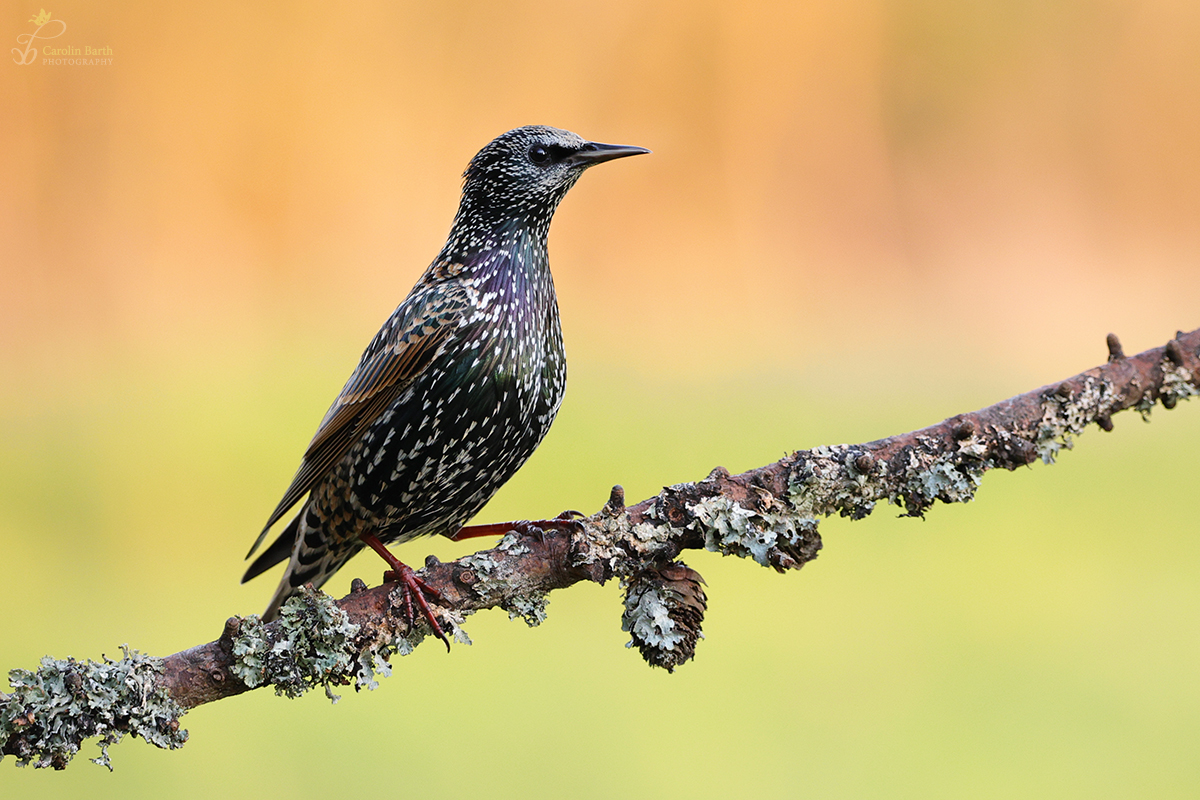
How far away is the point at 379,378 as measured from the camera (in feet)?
8.62

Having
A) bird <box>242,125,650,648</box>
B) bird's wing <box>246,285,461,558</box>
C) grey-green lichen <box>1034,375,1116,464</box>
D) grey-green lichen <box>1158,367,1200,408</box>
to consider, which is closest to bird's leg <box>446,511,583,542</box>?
bird <box>242,125,650,648</box>

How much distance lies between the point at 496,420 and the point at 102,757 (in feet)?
3.68

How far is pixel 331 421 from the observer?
9.00ft

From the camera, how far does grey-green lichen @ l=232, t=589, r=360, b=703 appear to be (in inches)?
75.7

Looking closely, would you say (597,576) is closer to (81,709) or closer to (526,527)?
(526,527)

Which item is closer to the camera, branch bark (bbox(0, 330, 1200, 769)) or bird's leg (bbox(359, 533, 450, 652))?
branch bark (bbox(0, 330, 1200, 769))

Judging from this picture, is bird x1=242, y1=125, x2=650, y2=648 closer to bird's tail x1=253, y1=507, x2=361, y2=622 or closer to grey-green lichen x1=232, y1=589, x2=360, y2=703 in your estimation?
bird's tail x1=253, y1=507, x2=361, y2=622

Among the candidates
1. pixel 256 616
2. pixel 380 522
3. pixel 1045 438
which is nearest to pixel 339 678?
pixel 256 616

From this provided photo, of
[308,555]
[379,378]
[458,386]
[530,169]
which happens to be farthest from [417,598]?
[530,169]

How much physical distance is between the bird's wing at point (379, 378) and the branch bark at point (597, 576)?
0.58 meters

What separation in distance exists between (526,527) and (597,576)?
402 mm

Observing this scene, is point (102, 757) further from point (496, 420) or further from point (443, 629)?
point (496, 420)

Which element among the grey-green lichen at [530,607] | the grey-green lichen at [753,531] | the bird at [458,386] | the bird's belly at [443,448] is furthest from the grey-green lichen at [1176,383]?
the grey-green lichen at [530,607]

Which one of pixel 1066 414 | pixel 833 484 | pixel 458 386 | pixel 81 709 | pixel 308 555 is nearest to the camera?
pixel 81 709
